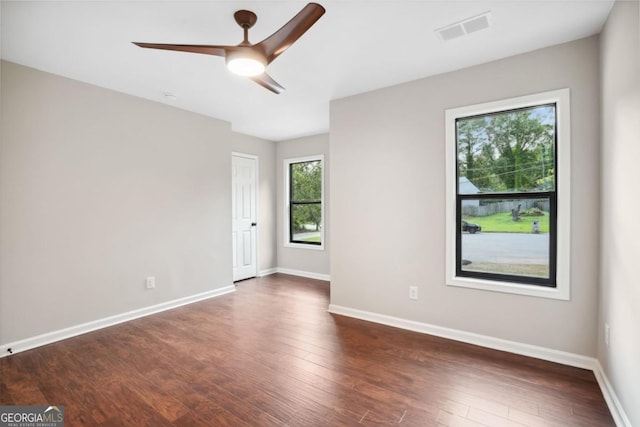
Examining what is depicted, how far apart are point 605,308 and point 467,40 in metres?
2.24

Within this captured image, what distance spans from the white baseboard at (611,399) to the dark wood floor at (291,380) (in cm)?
4

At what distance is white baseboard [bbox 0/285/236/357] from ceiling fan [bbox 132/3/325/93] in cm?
285

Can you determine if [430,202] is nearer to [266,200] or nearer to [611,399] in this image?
[611,399]

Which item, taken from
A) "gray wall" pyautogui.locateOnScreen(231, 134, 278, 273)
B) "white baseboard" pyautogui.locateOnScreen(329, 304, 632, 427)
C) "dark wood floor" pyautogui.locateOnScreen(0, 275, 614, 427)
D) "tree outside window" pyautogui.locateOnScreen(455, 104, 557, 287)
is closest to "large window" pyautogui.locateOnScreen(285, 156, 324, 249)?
"gray wall" pyautogui.locateOnScreen(231, 134, 278, 273)

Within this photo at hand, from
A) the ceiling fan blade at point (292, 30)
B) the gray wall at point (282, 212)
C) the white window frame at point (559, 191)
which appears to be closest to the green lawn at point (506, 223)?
the white window frame at point (559, 191)

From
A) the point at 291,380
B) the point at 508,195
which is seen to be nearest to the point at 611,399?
the point at 508,195

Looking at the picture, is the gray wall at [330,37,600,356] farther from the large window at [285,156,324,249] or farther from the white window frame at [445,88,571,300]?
the large window at [285,156,324,249]

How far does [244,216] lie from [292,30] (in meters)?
4.20

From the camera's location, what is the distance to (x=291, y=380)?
7.54 feet

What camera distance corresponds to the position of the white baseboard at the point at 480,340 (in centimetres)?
248

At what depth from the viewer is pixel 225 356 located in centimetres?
268

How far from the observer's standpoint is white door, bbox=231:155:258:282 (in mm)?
5438

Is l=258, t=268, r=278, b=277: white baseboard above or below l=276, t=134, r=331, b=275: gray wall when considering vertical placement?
below

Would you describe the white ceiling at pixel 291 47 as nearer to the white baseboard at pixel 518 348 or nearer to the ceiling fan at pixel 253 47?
the ceiling fan at pixel 253 47
